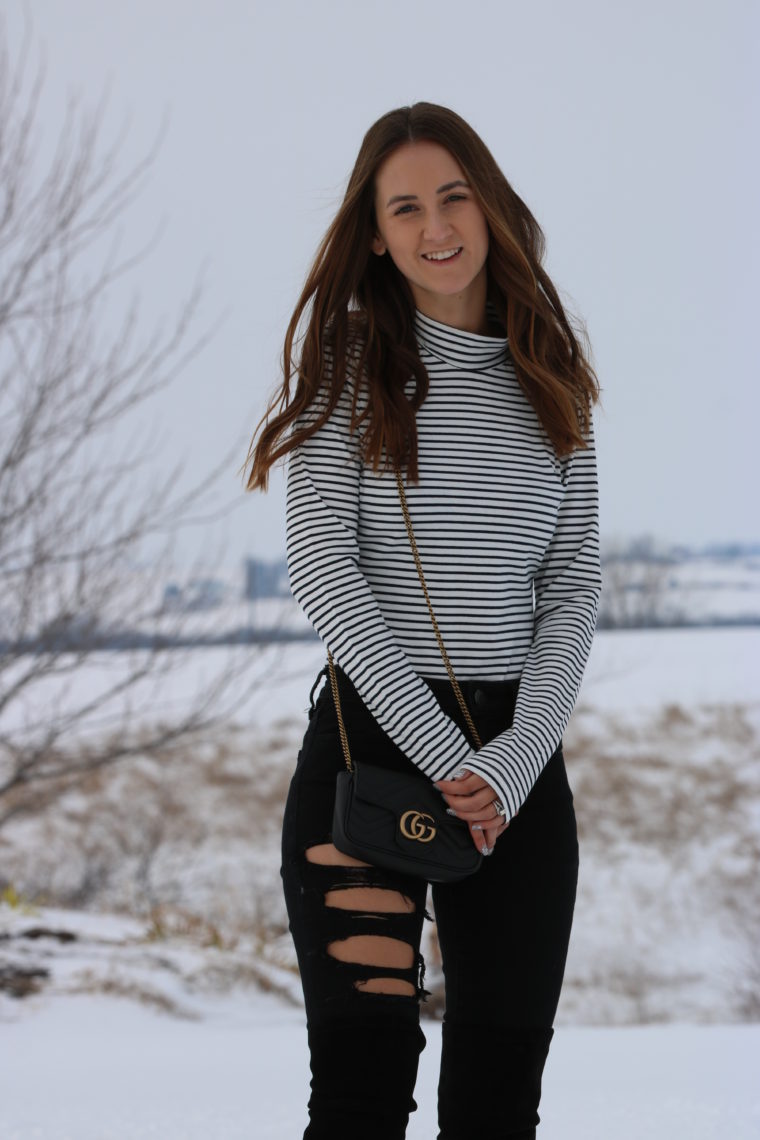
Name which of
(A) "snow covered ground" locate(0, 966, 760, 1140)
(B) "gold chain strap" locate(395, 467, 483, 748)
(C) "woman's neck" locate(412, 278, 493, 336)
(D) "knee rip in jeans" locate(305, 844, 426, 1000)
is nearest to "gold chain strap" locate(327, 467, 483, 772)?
(B) "gold chain strap" locate(395, 467, 483, 748)

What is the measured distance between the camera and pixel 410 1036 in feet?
3.98

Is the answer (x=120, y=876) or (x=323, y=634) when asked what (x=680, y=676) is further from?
(x=323, y=634)

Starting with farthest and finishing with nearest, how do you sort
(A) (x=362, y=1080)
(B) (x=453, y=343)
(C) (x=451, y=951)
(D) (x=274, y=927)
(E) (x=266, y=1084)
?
1. (D) (x=274, y=927)
2. (E) (x=266, y=1084)
3. (B) (x=453, y=343)
4. (C) (x=451, y=951)
5. (A) (x=362, y=1080)

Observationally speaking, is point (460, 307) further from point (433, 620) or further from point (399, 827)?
point (399, 827)

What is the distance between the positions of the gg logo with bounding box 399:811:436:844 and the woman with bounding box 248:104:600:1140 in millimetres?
46

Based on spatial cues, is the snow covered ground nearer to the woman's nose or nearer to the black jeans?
the black jeans

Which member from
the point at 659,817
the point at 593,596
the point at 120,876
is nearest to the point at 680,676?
the point at 659,817

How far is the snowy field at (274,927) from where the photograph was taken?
227cm

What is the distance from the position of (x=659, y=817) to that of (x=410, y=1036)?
6.60m

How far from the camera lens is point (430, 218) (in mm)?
1333

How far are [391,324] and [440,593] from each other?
0.33 metres

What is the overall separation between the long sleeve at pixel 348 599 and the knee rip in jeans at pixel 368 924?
13cm

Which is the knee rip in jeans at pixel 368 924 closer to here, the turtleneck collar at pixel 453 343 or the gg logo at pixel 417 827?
the gg logo at pixel 417 827

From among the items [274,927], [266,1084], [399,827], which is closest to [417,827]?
[399,827]
